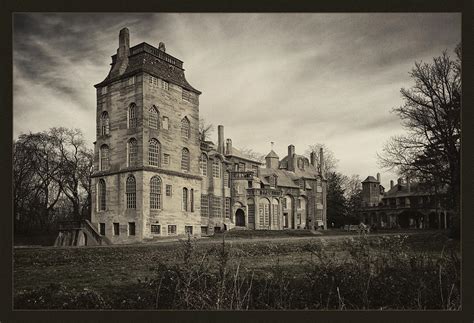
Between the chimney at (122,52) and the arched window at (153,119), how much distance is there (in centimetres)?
142

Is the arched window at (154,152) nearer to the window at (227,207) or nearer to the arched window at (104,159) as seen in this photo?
the arched window at (104,159)

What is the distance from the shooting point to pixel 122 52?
5.41m

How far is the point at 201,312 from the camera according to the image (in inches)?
176

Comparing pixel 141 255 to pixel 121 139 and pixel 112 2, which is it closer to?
pixel 121 139

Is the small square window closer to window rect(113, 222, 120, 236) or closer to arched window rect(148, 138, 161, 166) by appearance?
window rect(113, 222, 120, 236)

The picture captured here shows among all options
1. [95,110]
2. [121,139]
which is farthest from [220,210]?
[95,110]

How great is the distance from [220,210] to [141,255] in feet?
35.4

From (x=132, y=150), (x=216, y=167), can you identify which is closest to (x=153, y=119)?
(x=132, y=150)

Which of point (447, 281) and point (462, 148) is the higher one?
point (462, 148)

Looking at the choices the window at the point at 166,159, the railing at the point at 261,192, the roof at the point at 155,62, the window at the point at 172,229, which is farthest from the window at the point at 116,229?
A: the railing at the point at 261,192

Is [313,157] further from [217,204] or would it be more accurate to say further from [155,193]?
[217,204]

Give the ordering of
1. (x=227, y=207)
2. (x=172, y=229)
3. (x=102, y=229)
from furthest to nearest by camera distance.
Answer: (x=227, y=207) → (x=172, y=229) → (x=102, y=229)

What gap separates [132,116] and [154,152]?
0.84 meters

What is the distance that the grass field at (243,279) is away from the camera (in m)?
4.56
